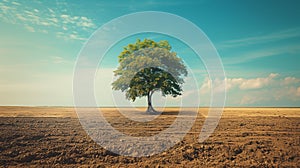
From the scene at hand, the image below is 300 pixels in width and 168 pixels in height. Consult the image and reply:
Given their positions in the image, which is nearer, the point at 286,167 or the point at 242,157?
the point at 286,167

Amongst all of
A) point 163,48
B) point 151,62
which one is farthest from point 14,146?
point 163,48

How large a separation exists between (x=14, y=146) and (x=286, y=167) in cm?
1039

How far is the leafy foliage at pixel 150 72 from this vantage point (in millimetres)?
31125

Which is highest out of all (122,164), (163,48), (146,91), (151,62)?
(163,48)

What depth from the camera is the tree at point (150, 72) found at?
31141 millimetres

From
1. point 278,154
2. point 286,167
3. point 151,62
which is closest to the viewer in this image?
point 286,167

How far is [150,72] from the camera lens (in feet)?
105

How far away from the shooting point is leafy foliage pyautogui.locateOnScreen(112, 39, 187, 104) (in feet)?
102

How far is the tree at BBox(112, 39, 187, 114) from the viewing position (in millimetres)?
31141

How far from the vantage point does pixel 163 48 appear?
111 ft

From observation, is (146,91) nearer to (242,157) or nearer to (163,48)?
(163,48)

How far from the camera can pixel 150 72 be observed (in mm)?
31953

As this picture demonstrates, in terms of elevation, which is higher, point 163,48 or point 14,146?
point 163,48

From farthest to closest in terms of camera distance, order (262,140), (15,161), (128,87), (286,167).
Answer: (128,87) → (262,140) → (15,161) → (286,167)
